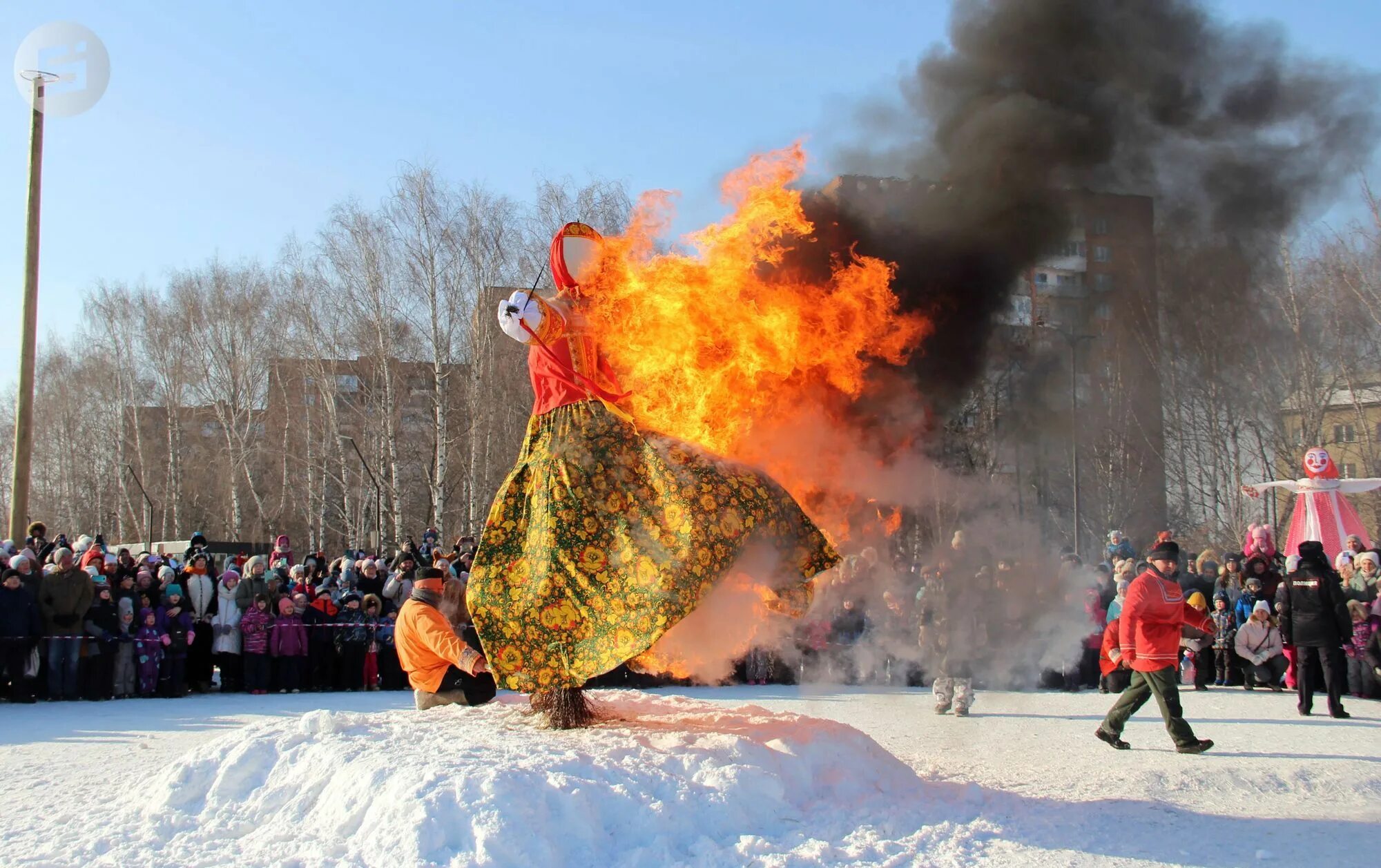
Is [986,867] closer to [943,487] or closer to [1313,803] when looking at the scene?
[1313,803]

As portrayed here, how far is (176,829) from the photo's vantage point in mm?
5441

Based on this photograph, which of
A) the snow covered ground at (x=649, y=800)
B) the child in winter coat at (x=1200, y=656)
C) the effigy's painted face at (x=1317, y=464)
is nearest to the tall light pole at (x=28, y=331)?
the snow covered ground at (x=649, y=800)

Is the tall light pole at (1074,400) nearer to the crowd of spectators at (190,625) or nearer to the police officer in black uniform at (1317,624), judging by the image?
the police officer in black uniform at (1317,624)

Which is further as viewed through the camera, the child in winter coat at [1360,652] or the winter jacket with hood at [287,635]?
the winter jacket with hood at [287,635]

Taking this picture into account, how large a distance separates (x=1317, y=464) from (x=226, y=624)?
16.3 metres

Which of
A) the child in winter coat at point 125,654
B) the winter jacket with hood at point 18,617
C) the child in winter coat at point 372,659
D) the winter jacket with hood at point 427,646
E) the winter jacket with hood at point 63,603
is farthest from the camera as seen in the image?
the child in winter coat at point 372,659

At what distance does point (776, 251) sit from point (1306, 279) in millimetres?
14290

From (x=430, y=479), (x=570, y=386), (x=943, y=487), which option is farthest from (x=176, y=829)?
(x=430, y=479)

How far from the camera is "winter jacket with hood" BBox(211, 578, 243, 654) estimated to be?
13.5 metres

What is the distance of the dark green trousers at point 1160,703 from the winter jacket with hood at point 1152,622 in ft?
0.26

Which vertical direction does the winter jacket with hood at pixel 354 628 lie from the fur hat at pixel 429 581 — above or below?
below

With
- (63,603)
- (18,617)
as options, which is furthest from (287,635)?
(18,617)

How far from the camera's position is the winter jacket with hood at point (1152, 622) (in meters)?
8.48

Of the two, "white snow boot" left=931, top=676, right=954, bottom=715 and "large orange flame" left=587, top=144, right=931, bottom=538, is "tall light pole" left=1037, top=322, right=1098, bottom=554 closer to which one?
"white snow boot" left=931, top=676, right=954, bottom=715
